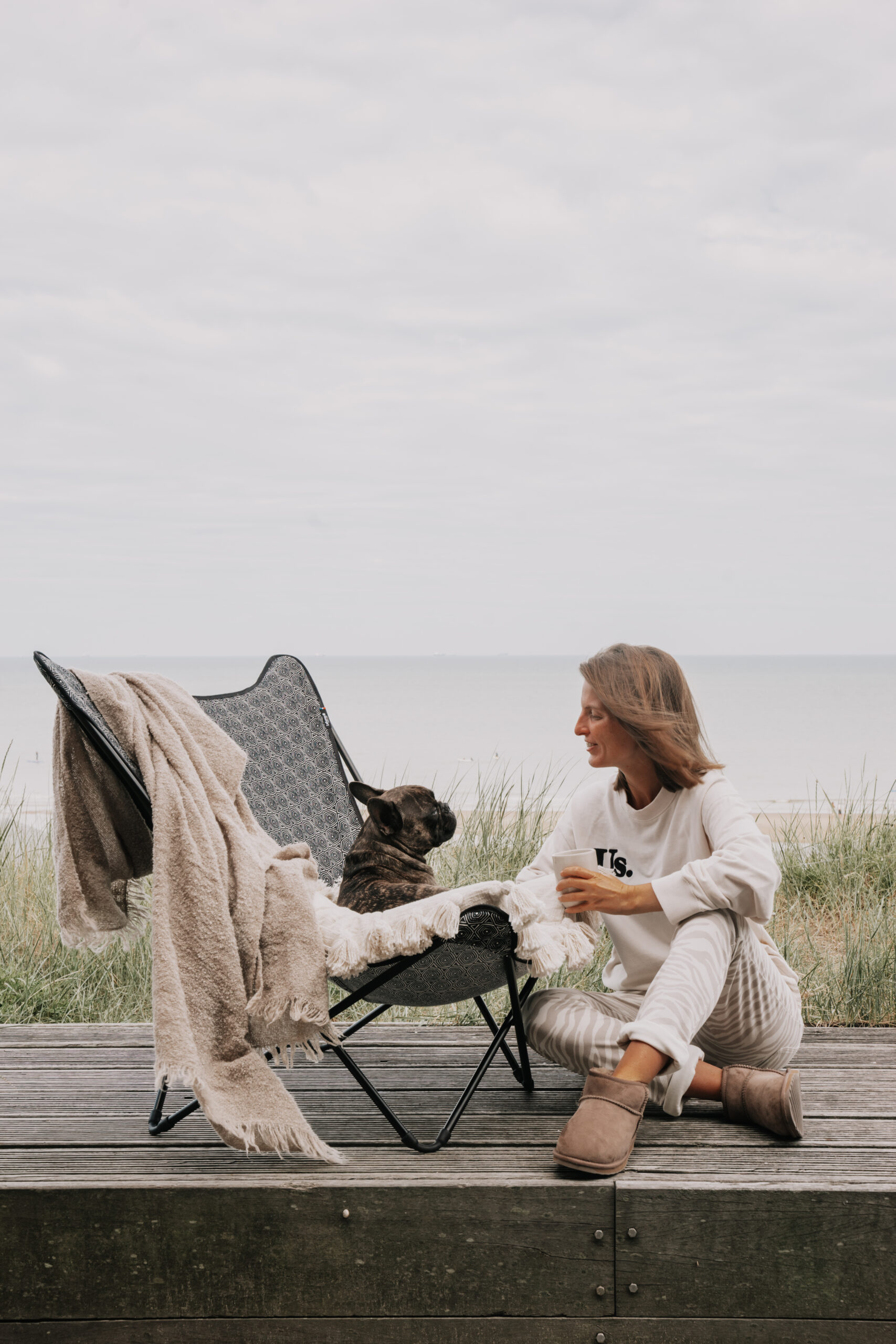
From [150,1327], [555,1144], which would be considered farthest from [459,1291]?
[150,1327]

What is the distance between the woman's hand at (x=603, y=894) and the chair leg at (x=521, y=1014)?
167mm

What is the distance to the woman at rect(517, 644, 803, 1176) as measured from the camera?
168 cm

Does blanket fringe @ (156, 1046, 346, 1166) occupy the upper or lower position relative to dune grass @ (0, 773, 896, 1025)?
upper

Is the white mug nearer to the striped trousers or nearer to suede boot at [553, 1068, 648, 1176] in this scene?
the striped trousers

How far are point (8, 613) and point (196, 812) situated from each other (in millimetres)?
57556

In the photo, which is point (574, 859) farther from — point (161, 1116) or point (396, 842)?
point (161, 1116)

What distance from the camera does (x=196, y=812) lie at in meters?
1.77

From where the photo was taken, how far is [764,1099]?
1.79 m

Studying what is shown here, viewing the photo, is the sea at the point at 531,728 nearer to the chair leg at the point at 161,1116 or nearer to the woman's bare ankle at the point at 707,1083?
the chair leg at the point at 161,1116

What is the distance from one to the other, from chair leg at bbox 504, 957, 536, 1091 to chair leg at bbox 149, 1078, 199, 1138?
64cm

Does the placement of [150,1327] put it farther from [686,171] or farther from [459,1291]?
[686,171]

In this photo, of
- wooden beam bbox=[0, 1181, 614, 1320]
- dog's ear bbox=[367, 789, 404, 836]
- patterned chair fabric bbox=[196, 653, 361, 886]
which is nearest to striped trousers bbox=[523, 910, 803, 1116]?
wooden beam bbox=[0, 1181, 614, 1320]

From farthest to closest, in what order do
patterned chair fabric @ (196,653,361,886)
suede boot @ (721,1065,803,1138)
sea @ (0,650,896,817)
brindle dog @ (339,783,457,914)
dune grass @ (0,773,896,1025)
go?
sea @ (0,650,896,817), dune grass @ (0,773,896,1025), patterned chair fabric @ (196,653,361,886), brindle dog @ (339,783,457,914), suede boot @ (721,1065,803,1138)

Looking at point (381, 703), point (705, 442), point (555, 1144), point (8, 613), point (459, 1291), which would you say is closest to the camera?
point (459, 1291)
